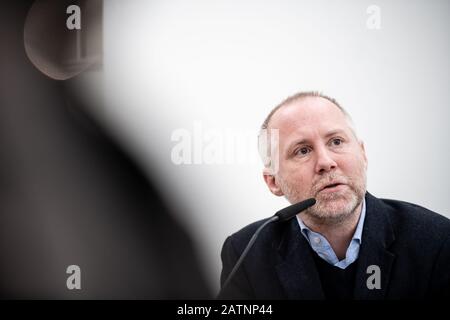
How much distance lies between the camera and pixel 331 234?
153 centimetres

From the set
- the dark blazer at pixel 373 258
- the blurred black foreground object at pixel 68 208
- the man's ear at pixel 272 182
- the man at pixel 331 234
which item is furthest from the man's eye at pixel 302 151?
the blurred black foreground object at pixel 68 208

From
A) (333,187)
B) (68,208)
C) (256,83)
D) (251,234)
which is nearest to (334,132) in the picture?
(333,187)

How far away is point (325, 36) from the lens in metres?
1.57

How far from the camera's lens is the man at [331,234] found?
1.47 meters

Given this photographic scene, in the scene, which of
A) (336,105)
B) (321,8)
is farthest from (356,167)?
(321,8)

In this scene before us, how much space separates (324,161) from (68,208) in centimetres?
77

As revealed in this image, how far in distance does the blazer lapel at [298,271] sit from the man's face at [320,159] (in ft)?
0.34

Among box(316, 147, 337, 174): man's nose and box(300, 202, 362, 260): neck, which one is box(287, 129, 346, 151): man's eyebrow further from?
box(300, 202, 362, 260): neck

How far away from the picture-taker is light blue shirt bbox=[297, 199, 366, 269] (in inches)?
59.5

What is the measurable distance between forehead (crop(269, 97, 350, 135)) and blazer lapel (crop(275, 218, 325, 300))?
0.31m

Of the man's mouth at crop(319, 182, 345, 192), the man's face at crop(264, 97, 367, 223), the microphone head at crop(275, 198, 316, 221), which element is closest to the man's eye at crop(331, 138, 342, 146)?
the man's face at crop(264, 97, 367, 223)

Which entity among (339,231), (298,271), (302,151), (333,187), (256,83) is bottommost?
(298,271)

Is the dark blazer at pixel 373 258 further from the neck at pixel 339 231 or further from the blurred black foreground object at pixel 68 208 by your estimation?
the blurred black foreground object at pixel 68 208

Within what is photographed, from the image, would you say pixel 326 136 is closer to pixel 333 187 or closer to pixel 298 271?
pixel 333 187
